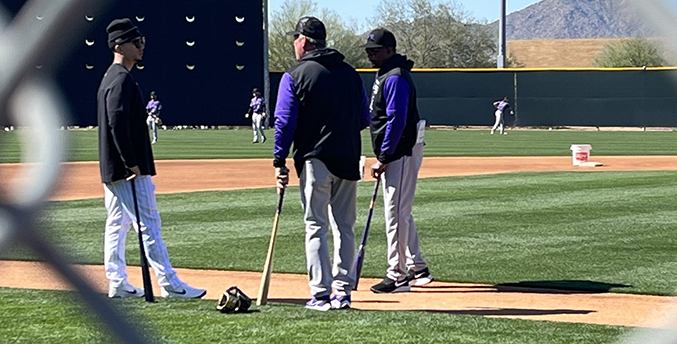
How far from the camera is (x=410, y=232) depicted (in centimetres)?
734

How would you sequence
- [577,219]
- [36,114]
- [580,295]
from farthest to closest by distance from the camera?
1. [577,219]
2. [580,295]
3. [36,114]

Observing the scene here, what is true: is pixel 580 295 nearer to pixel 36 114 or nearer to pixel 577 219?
pixel 577 219

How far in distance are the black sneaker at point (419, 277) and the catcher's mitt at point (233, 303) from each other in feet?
5.40

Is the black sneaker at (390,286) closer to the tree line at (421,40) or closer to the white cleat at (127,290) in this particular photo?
the white cleat at (127,290)

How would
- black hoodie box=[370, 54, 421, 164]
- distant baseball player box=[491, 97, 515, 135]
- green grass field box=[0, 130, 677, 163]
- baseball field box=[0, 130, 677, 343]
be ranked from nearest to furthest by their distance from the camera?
baseball field box=[0, 130, 677, 343] < black hoodie box=[370, 54, 421, 164] < green grass field box=[0, 130, 677, 163] < distant baseball player box=[491, 97, 515, 135]

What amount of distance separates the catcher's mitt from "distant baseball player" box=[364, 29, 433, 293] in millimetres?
1349

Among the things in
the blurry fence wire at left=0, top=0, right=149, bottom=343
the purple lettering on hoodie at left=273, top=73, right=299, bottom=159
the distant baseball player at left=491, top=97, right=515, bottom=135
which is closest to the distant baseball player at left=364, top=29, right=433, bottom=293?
the purple lettering on hoodie at left=273, top=73, right=299, bottom=159

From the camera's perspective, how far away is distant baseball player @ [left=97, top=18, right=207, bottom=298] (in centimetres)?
612

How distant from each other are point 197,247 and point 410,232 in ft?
8.24

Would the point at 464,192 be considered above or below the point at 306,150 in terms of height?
below

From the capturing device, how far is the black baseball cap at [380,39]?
7.02 metres

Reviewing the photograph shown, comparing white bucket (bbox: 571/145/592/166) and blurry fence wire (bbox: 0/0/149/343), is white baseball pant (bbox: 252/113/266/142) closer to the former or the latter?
white bucket (bbox: 571/145/592/166)

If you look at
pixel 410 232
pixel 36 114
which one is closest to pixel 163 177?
pixel 410 232

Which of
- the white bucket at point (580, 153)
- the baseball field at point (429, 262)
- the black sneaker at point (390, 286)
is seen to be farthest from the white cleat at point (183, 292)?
the white bucket at point (580, 153)
